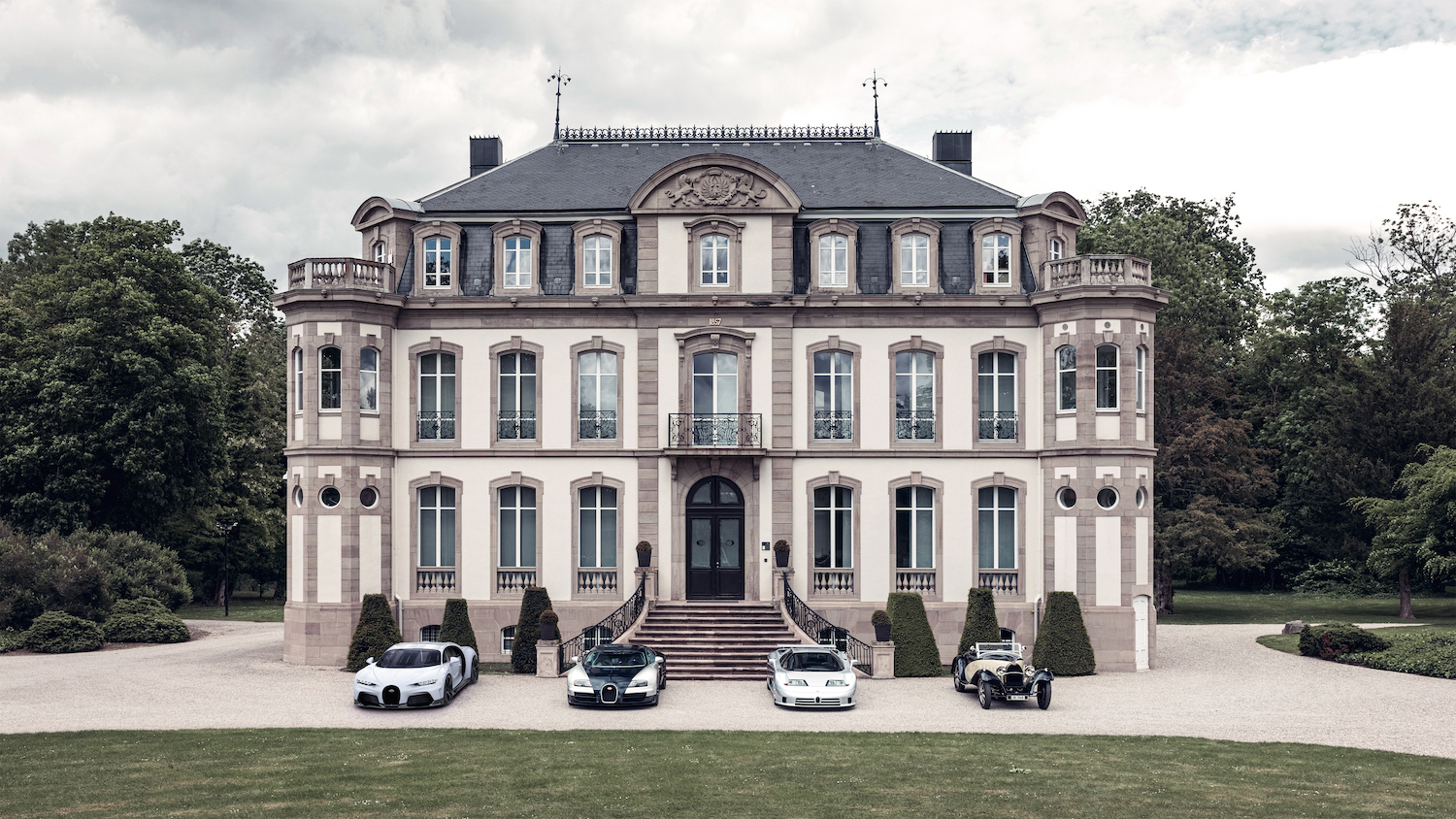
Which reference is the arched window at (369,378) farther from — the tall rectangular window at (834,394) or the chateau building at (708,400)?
the tall rectangular window at (834,394)

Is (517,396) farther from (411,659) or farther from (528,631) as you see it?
(411,659)

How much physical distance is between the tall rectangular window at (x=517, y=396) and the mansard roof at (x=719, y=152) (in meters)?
4.40

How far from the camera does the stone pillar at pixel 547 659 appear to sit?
30.3 m

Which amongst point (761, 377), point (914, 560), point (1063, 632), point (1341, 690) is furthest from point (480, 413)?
point (1341, 690)

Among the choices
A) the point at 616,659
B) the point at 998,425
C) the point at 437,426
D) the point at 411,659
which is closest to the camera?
the point at 411,659

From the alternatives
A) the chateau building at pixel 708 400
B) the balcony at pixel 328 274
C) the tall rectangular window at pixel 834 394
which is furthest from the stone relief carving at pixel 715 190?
the balcony at pixel 328 274

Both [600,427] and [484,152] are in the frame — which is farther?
[484,152]

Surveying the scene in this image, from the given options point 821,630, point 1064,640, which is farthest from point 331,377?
point 1064,640

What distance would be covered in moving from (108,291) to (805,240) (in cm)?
2669

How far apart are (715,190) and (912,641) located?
13.6 meters

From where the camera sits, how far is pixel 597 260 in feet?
115

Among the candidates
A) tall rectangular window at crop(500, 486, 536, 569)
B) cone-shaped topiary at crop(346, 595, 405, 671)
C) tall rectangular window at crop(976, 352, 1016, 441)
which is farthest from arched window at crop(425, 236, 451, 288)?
tall rectangular window at crop(976, 352, 1016, 441)

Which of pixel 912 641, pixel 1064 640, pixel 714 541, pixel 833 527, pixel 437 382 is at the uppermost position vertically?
pixel 437 382

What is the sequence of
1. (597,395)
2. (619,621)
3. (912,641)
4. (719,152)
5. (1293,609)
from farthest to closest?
(1293,609) → (719,152) → (597,395) → (619,621) → (912,641)
